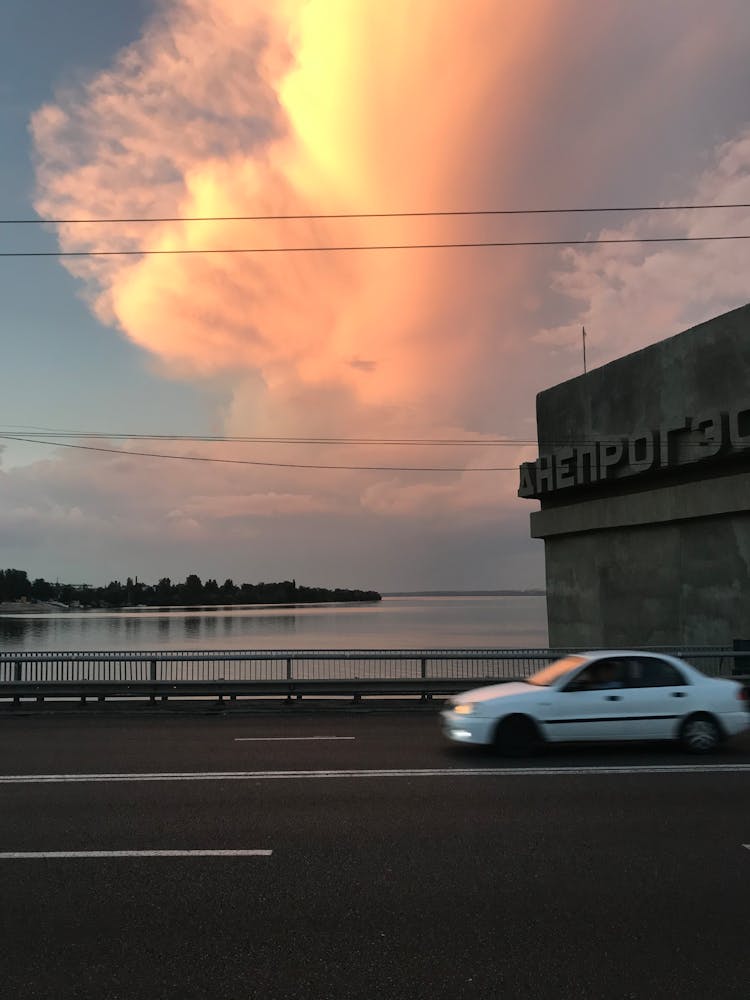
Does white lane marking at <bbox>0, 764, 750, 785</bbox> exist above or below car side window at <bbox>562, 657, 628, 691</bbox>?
below

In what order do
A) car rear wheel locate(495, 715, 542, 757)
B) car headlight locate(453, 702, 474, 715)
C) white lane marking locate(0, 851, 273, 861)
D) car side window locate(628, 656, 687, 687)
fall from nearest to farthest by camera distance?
white lane marking locate(0, 851, 273, 861) → car rear wheel locate(495, 715, 542, 757) → car headlight locate(453, 702, 474, 715) → car side window locate(628, 656, 687, 687)

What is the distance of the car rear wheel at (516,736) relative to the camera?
34.8 ft

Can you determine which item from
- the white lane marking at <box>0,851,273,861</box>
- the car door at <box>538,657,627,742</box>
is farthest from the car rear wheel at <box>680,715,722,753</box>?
the white lane marking at <box>0,851,273,861</box>

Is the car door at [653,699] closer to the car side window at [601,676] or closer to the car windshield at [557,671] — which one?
the car side window at [601,676]

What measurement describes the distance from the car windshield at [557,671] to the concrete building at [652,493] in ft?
48.7

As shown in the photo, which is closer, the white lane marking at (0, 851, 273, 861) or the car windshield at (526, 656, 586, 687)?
the white lane marking at (0, 851, 273, 861)

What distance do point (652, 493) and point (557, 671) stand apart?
18.1 meters

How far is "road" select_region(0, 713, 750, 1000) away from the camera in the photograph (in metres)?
4.35

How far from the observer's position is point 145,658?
1748cm

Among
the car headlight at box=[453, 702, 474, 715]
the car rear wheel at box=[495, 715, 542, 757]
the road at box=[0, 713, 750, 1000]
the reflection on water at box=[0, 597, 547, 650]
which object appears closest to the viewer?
the road at box=[0, 713, 750, 1000]

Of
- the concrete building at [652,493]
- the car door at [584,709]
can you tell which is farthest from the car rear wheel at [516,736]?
the concrete building at [652,493]

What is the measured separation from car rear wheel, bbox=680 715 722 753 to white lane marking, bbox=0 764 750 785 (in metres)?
0.88

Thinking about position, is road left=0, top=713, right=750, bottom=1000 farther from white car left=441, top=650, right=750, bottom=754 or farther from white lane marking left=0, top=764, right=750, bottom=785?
white car left=441, top=650, right=750, bottom=754

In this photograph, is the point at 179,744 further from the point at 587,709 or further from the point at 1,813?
the point at 587,709
